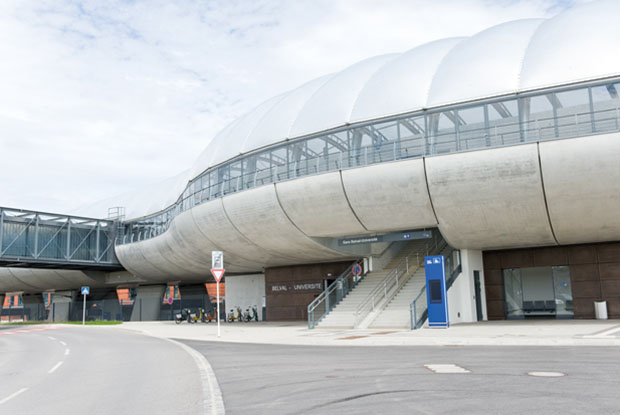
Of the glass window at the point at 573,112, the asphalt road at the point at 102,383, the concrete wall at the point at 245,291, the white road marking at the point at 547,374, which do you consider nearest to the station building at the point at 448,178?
the glass window at the point at 573,112

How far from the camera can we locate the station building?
21.5 m

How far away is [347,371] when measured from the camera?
35.8ft

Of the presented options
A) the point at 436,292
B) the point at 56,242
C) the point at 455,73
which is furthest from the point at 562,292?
the point at 56,242

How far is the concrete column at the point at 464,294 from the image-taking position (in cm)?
2478

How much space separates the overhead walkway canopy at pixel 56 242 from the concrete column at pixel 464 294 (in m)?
33.6

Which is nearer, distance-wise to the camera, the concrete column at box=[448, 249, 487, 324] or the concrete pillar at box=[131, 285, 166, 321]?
the concrete column at box=[448, 249, 487, 324]

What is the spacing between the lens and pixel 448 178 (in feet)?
74.8

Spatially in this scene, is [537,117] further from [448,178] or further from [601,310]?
[601,310]

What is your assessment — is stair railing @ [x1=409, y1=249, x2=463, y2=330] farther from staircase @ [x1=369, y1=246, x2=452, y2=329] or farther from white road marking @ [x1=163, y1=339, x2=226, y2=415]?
white road marking @ [x1=163, y1=339, x2=226, y2=415]

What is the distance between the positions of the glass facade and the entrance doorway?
8.72m

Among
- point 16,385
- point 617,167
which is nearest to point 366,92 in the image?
point 617,167

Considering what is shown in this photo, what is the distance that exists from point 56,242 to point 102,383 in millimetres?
42462

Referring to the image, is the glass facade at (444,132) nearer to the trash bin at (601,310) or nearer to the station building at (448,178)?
the station building at (448,178)

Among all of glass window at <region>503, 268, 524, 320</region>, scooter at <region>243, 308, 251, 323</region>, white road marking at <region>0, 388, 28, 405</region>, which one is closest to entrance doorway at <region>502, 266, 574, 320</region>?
glass window at <region>503, 268, 524, 320</region>
